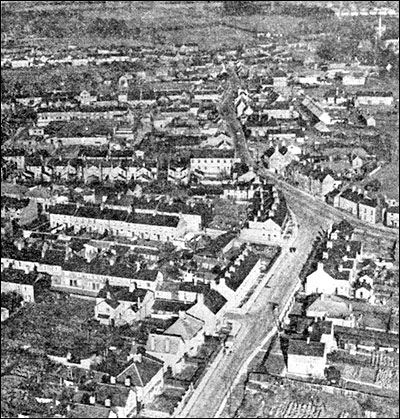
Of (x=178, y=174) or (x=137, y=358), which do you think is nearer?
(x=137, y=358)

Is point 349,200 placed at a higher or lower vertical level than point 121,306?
higher

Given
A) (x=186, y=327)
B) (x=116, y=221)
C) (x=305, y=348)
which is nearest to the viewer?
(x=305, y=348)

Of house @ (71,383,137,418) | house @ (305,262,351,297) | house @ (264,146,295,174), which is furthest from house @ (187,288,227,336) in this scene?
house @ (264,146,295,174)

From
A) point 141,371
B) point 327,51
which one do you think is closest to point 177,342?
point 141,371

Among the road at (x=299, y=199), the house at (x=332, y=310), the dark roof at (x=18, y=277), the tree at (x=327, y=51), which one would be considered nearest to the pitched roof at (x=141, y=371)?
the house at (x=332, y=310)

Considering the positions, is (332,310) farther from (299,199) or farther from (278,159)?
(278,159)

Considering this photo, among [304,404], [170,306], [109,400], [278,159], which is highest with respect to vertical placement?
[278,159]

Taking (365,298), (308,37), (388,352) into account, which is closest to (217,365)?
(388,352)

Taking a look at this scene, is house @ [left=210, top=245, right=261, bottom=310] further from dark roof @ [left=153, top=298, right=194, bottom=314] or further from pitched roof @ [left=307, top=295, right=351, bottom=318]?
pitched roof @ [left=307, top=295, right=351, bottom=318]

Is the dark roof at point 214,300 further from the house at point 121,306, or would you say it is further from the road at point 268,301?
the house at point 121,306
